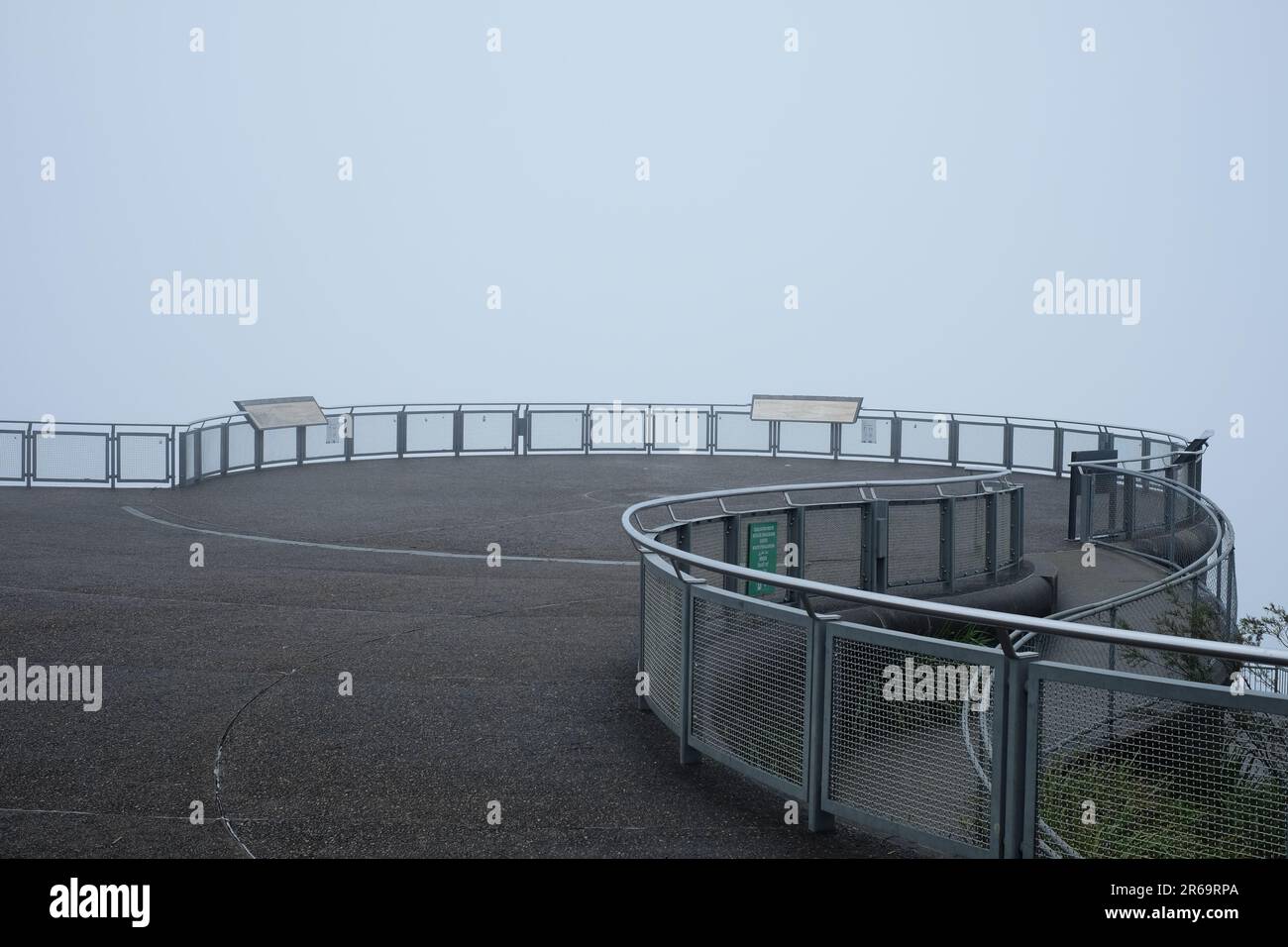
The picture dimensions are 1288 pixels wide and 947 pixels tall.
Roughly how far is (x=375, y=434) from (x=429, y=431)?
1506mm

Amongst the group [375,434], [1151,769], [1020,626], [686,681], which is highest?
[1020,626]

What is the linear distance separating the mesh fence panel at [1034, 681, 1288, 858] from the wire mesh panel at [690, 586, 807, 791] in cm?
155

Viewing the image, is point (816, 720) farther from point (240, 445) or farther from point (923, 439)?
point (923, 439)

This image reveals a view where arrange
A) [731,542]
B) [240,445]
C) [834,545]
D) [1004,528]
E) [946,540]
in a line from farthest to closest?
1. [240,445]
2. [1004,528]
3. [946,540]
4. [834,545]
5. [731,542]

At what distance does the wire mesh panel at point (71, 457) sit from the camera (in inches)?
1021

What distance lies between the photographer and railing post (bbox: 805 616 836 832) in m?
7.24

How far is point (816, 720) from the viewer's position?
7.27 metres

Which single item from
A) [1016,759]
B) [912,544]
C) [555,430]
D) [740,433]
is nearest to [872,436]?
[740,433]

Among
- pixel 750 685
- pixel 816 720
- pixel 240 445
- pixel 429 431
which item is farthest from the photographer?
pixel 429 431

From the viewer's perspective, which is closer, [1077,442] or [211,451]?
[211,451]

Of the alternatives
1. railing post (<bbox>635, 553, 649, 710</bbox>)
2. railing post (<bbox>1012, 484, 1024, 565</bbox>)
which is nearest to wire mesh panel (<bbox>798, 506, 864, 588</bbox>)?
railing post (<bbox>635, 553, 649, 710</bbox>)

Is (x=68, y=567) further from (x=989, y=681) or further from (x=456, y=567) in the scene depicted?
(x=989, y=681)

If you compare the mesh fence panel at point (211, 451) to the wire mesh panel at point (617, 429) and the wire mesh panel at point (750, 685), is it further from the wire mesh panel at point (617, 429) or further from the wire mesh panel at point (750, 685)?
the wire mesh panel at point (750, 685)

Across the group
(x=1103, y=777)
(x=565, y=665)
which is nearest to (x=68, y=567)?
(x=565, y=665)
